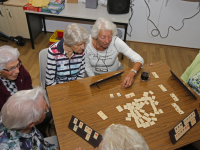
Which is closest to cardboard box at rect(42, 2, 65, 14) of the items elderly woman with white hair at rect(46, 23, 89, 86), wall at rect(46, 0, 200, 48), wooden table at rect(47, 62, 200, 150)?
wall at rect(46, 0, 200, 48)

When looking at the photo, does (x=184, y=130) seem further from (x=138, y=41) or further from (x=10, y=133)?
(x=138, y=41)

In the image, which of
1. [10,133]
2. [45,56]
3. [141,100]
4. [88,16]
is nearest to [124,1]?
[88,16]

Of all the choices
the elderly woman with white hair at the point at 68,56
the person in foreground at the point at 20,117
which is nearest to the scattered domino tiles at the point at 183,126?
the person in foreground at the point at 20,117

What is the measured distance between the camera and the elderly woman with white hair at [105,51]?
6.15 ft

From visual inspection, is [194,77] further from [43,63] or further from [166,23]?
[166,23]

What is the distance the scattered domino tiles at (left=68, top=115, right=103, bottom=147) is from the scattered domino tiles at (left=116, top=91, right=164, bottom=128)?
0.30 meters

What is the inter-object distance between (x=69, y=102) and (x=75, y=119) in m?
0.21

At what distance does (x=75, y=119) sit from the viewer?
54.8 inches

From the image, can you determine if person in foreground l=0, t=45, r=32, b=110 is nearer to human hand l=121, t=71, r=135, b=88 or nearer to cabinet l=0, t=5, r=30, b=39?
human hand l=121, t=71, r=135, b=88

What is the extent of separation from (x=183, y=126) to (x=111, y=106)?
0.58 m

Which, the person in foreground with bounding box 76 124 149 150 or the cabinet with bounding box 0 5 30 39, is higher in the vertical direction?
the person in foreground with bounding box 76 124 149 150

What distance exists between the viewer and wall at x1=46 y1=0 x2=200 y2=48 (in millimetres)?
3486

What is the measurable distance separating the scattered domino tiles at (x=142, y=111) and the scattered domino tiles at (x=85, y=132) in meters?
0.30

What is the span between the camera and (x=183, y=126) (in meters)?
1.39
